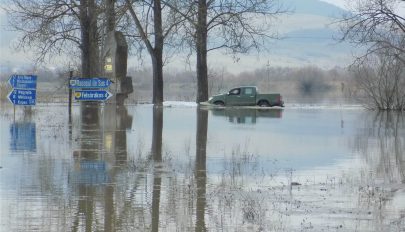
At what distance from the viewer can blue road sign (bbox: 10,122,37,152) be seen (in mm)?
16312

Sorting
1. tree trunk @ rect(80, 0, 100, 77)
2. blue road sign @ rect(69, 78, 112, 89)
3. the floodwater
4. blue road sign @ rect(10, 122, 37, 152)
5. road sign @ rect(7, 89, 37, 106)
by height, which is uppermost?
tree trunk @ rect(80, 0, 100, 77)

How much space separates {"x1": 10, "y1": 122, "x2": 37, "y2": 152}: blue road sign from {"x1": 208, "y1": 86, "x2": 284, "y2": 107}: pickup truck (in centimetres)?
2075

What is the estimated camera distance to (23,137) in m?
18.7

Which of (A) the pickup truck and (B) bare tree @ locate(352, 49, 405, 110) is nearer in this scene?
(B) bare tree @ locate(352, 49, 405, 110)

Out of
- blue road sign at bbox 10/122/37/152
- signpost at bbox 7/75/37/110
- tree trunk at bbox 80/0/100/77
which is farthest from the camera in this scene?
tree trunk at bbox 80/0/100/77

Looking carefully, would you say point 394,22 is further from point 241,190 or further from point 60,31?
point 60,31

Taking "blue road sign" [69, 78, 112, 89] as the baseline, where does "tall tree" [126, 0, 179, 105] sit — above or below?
above

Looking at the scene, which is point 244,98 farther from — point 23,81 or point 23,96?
point 23,81

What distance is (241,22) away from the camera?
1505 inches

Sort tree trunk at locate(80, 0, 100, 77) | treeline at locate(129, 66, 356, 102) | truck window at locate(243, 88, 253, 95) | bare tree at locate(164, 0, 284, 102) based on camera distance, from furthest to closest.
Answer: treeline at locate(129, 66, 356, 102)
truck window at locate(243, 88, 253, 95)
bare tree at locate(164, 0, 284, 102)
tree trunk at locate(80, 0, 100, 77)

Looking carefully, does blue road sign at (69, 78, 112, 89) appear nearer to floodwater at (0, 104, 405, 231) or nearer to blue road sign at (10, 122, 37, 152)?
blue road sign at (10, 122, 37, 152)

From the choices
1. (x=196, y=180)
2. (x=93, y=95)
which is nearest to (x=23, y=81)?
(x=93, y=95)

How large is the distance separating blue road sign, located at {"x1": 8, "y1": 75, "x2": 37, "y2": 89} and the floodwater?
5266 mm

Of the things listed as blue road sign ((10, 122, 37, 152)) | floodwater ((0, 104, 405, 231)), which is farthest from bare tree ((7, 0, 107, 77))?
floodwater ((0, 104, 405, 231))
